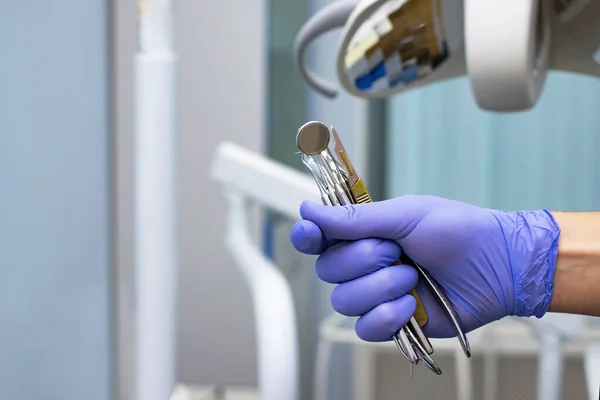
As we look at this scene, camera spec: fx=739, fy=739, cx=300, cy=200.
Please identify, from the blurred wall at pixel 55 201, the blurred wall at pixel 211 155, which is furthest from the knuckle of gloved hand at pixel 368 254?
the blurred wall at pixel 211 155

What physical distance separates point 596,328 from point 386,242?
1.32 metres

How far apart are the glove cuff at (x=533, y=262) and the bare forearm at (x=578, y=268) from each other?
11mm

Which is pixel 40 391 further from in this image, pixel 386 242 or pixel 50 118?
pixel 386 242

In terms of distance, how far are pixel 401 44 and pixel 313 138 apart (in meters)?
0.22

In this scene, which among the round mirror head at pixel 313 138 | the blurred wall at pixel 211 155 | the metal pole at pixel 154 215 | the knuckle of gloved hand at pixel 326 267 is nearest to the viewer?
the round mirror head at pixel 313 138

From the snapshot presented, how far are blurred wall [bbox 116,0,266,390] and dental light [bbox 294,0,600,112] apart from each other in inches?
53.6

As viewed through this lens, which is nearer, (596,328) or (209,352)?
(596,328)

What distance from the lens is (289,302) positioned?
1039 mm

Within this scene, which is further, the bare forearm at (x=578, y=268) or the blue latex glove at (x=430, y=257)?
the bare forearm at (x=578, y=268)

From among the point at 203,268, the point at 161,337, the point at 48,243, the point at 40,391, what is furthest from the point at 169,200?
the point at 203,268

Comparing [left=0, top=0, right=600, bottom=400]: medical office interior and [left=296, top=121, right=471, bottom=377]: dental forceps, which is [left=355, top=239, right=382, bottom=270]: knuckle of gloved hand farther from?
[left=0, top=0, right=600, bottom=400]: medical office interior

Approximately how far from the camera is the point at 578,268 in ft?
2.52

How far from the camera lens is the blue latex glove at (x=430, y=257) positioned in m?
0.66

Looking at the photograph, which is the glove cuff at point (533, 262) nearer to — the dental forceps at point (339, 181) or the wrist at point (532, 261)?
the wrist at point (532, 261)
